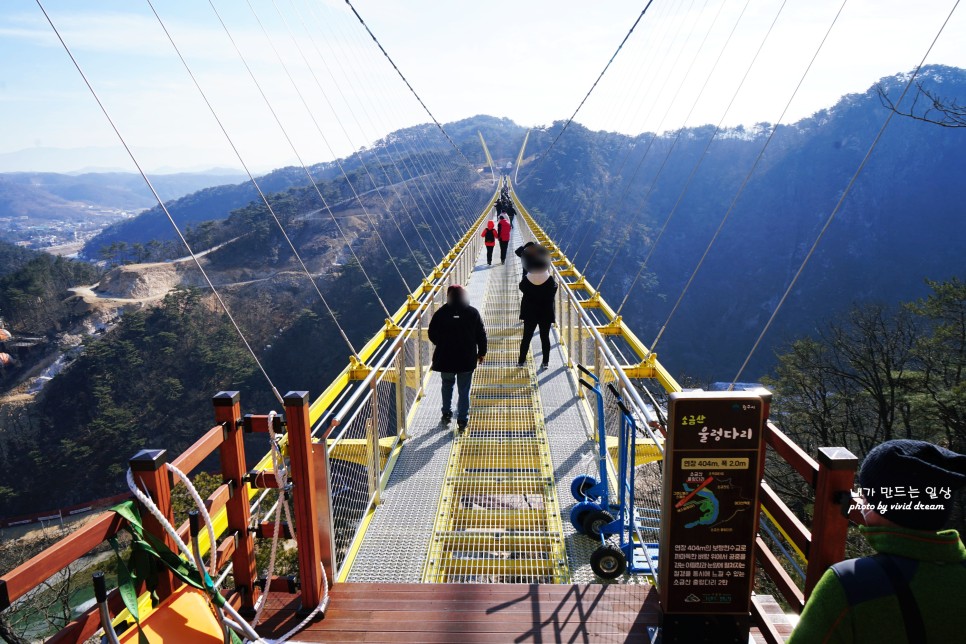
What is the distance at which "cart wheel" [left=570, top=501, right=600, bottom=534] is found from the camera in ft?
11.0

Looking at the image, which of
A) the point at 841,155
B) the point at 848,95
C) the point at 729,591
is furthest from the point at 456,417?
the point at 848,95

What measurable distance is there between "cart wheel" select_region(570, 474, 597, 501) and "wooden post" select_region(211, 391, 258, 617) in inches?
76.5

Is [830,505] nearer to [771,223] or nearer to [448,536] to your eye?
[448,536]

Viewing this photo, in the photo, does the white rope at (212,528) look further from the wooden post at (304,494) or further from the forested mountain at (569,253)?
the forested mountain at (569,253)

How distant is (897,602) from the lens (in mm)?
1123

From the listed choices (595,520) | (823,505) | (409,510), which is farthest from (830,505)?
(409,510)

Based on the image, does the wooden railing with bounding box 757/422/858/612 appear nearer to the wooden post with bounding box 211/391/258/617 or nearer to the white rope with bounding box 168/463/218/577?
the white rope with bounding box 168/463/218/577

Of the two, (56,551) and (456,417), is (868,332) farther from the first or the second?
(56,551)

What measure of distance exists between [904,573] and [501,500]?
2.95 metres

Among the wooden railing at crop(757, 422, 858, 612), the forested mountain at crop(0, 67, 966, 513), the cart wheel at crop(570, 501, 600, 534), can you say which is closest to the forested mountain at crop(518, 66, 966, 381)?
the forested mountain at crop(0, 67, 966, 513)

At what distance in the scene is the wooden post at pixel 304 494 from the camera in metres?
2.20

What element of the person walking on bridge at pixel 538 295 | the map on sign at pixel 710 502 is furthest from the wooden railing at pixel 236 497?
the person walking on bridge at pixel 538 295

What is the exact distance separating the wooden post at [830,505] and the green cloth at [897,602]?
500 mm

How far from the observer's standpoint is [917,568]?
1.14 m
